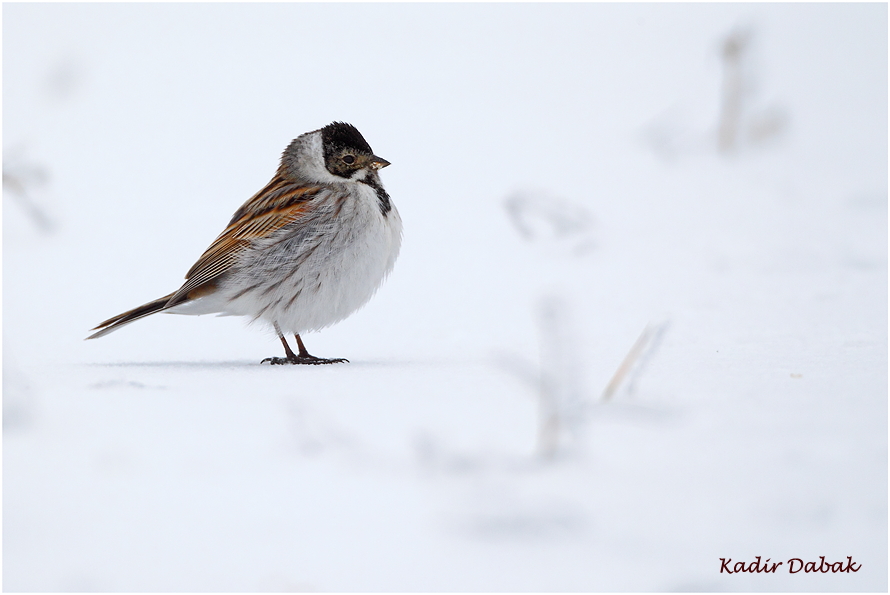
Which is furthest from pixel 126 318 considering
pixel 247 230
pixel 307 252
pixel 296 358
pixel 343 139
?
pixel 343 139

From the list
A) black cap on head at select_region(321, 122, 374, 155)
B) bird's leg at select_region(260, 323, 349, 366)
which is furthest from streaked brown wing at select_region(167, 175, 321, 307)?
bird's leg at select_region(260, 323, 349, 366)

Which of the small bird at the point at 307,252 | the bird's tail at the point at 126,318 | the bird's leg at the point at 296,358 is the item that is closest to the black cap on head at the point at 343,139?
the small bird at the point at 307,252

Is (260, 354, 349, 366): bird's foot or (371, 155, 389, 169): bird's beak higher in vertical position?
(371, 155, 389, 169): bird's beak

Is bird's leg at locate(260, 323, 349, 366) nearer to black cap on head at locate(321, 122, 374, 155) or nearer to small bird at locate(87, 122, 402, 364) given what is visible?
small bird at locate(87, 122, 402, 364)

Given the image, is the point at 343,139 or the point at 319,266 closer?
the point at 319,266

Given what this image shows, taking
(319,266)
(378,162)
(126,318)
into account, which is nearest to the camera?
(319,266)

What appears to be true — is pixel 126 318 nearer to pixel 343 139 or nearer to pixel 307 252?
pixel 307 252

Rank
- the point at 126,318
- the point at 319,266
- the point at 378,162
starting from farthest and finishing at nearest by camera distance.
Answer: the point at 378,162 → the point at 126,318 → the point at 319,266

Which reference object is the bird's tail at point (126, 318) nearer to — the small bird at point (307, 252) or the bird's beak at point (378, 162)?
the small bird at point (307, 252)

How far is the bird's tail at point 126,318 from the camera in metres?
4.64

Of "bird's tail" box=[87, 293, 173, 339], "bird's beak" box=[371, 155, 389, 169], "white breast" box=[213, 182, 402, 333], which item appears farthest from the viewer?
"bird's beak" box=[371, 155, 389, 169]

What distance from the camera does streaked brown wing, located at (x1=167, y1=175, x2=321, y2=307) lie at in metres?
4.61

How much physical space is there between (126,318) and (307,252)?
0.95m

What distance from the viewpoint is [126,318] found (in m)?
4.65
